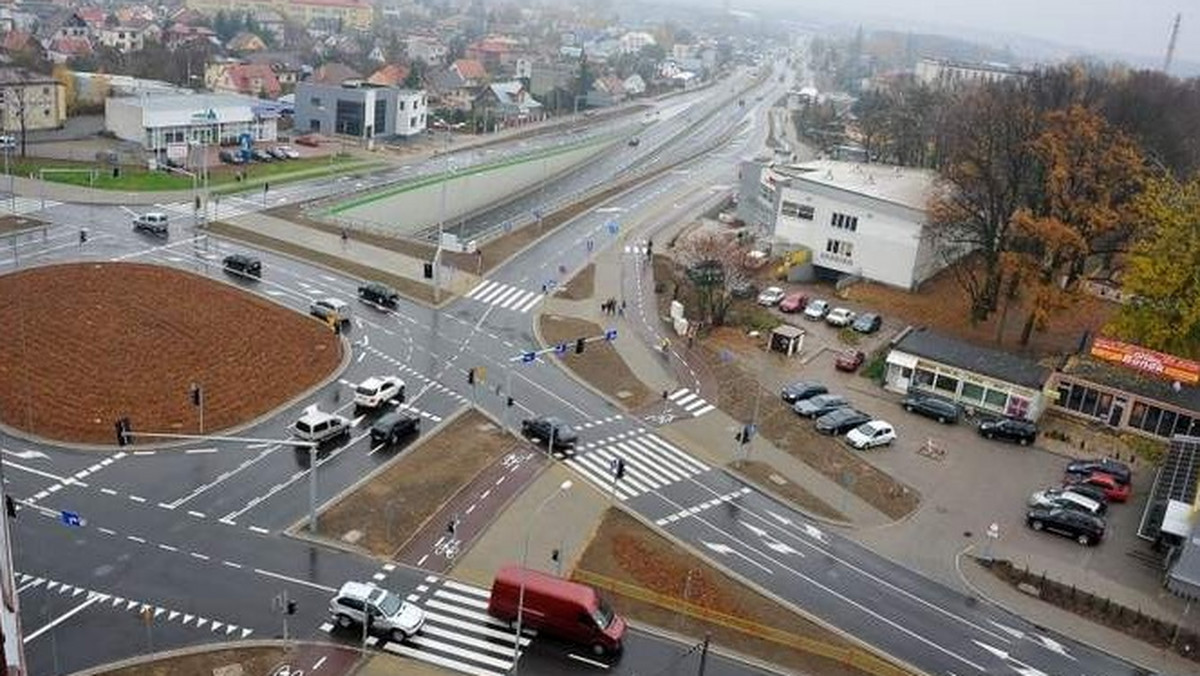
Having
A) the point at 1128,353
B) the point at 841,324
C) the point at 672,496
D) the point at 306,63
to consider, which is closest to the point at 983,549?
the point at 672,496

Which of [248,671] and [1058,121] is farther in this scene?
[1058,121]

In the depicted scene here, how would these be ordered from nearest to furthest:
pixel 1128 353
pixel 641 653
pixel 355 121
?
1. pixel 641 653
2. pixel 1128 353
3. pixel 355 121

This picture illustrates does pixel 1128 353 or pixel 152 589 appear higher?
pixel 1128 353

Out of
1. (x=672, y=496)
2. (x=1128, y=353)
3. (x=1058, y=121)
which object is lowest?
(x=672, y=496)

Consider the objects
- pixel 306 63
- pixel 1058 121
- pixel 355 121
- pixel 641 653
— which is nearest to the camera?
pixel 641 653

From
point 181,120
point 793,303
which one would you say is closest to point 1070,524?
point 793,303

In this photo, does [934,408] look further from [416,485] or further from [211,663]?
[211,663]

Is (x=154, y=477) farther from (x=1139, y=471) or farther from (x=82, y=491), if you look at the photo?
(x=1139, y=471)

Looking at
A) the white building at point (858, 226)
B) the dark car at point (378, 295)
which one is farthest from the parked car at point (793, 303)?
the dark car at point (378, 295)
